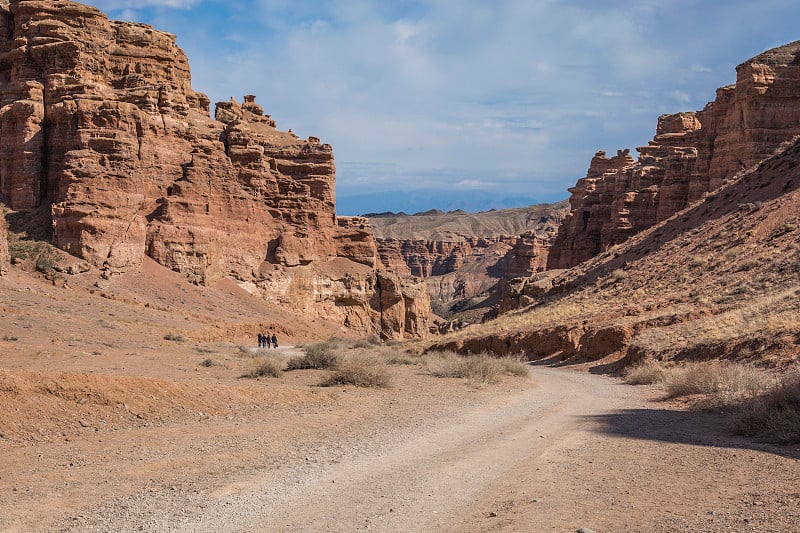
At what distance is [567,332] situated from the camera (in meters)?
28.1

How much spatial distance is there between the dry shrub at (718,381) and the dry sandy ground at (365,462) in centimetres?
76

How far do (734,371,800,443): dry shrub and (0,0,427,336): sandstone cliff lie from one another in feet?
124

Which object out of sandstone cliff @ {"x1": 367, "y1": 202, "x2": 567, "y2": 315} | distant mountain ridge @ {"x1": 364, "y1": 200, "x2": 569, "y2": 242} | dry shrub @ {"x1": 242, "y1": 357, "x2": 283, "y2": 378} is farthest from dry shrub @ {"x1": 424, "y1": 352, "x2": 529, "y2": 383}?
distant mountain ridge @ {"x1": 364, "y1": 200, "x2": 569, "y2": 242}

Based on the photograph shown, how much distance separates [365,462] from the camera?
30.3 ft

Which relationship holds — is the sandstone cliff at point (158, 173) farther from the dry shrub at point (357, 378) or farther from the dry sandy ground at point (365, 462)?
the dry sandy ground at point (365, 462)

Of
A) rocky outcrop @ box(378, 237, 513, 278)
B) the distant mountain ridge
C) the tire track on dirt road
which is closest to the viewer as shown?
the tire track on dirt road

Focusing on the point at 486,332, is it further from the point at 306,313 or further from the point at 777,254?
the point at 306,313

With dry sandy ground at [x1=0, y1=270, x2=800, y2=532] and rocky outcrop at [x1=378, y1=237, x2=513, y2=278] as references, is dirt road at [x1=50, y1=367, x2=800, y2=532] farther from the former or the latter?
rocky outcrop at [x1=378, y1=237, x2=513, y2=278]

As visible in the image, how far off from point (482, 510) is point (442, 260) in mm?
147028

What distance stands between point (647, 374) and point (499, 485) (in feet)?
38.5

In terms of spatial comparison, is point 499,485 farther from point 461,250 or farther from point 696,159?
point 461,250

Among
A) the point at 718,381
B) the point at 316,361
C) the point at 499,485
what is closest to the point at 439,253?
the point at 316,361

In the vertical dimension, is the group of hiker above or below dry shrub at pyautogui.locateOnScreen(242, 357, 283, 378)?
below

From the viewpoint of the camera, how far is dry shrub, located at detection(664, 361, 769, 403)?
502 inches
